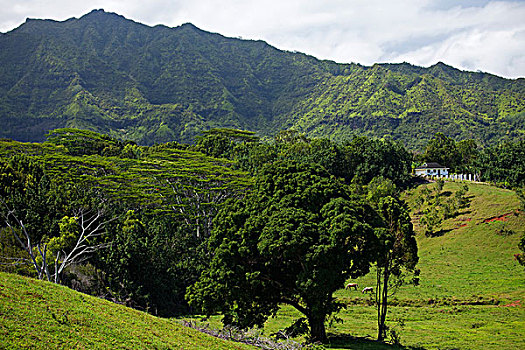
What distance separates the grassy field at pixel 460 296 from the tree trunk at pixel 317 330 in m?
0.58

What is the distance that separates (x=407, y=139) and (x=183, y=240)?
460 feet

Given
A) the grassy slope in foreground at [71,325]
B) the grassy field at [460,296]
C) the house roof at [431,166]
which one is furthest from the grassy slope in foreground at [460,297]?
the house roof at [431,166]

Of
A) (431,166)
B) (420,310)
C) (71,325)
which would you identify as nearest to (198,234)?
(420,310)

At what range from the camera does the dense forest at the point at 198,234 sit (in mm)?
16922

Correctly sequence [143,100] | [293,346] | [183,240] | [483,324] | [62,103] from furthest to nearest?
[143,100]
[62,103]
[183,240]
[483,324]
[293,346]

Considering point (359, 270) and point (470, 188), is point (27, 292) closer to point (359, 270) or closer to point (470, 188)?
point (359, 270)

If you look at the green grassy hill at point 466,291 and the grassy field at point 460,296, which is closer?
the grassy field at point 460,296

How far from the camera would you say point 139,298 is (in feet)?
90.5

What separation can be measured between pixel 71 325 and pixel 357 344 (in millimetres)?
11630

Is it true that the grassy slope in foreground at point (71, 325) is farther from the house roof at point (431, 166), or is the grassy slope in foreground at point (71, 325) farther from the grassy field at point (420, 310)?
the house roof at point (431, 166)

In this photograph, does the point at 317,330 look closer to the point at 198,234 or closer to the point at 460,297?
the point at 460,297

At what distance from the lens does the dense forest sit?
55.5 feet

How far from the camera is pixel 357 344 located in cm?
1777

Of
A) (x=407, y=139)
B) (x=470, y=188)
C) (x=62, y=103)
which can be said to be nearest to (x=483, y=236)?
(x=470, y=188)
